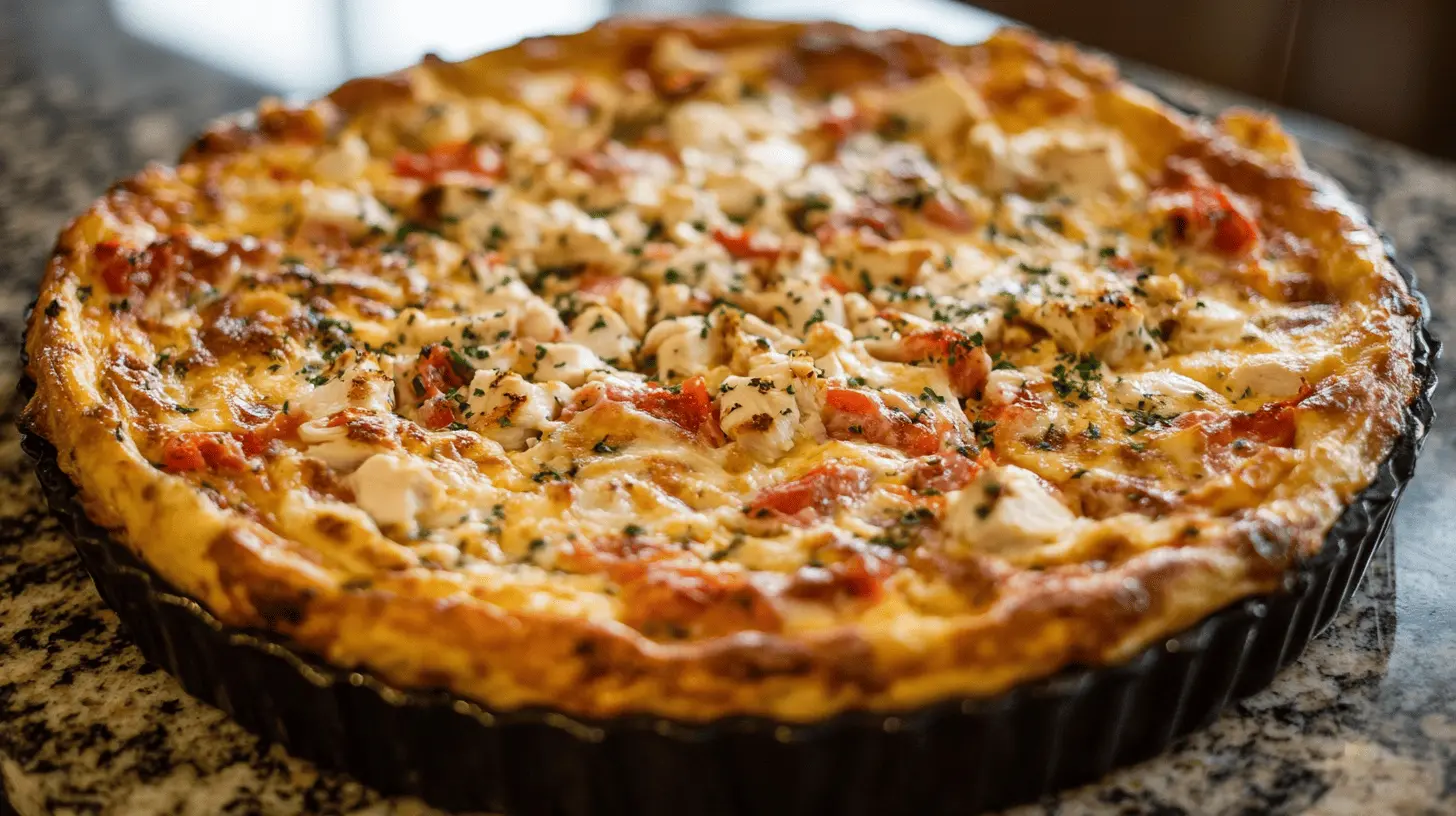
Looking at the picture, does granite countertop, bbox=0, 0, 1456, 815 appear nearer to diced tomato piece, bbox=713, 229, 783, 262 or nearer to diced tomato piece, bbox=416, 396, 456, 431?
diced tomato piece, bbox=416, 396, 456, 431

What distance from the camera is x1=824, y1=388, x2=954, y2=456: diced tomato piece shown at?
10.7 feet

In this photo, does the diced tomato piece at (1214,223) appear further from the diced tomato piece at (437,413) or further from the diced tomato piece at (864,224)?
the diced tomato piece at (437,413)

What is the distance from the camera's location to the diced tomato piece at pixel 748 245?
13.7 feet

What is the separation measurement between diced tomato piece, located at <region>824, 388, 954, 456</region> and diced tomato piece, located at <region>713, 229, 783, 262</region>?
0.93 m

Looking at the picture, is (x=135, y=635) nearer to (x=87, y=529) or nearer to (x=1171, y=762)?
(x=87, y=529)

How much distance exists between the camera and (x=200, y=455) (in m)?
3.10

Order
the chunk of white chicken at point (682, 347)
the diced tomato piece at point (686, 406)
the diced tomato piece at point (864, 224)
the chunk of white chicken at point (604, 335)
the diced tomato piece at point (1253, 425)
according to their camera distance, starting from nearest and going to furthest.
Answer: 1. the diced tomato piece at point (1253, 425)
2. the diced tomato piece at point (686, 406)
3. the chunk of white chicken at point (682, 347)
4. the chunk of white chicken at point (604, 335)
5. the diced tomato piece at point (864, 224)

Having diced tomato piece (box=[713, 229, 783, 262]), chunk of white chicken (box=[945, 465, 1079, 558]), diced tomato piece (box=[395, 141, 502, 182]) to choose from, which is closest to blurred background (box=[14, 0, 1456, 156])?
diced tomato piece (box=[395, 141, 502, 182])

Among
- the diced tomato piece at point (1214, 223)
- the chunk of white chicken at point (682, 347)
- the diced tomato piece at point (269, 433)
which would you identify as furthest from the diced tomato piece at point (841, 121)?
the diced tomato piece at point (269, 433)

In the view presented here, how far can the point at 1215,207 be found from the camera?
416cm

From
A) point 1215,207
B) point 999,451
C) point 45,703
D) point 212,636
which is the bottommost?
point 45,703

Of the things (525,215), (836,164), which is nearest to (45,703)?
(525,215)

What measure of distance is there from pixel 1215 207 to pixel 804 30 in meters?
1.97

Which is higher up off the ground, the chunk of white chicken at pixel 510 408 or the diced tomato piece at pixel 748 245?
the diced tomato piece at pixel 748 245
